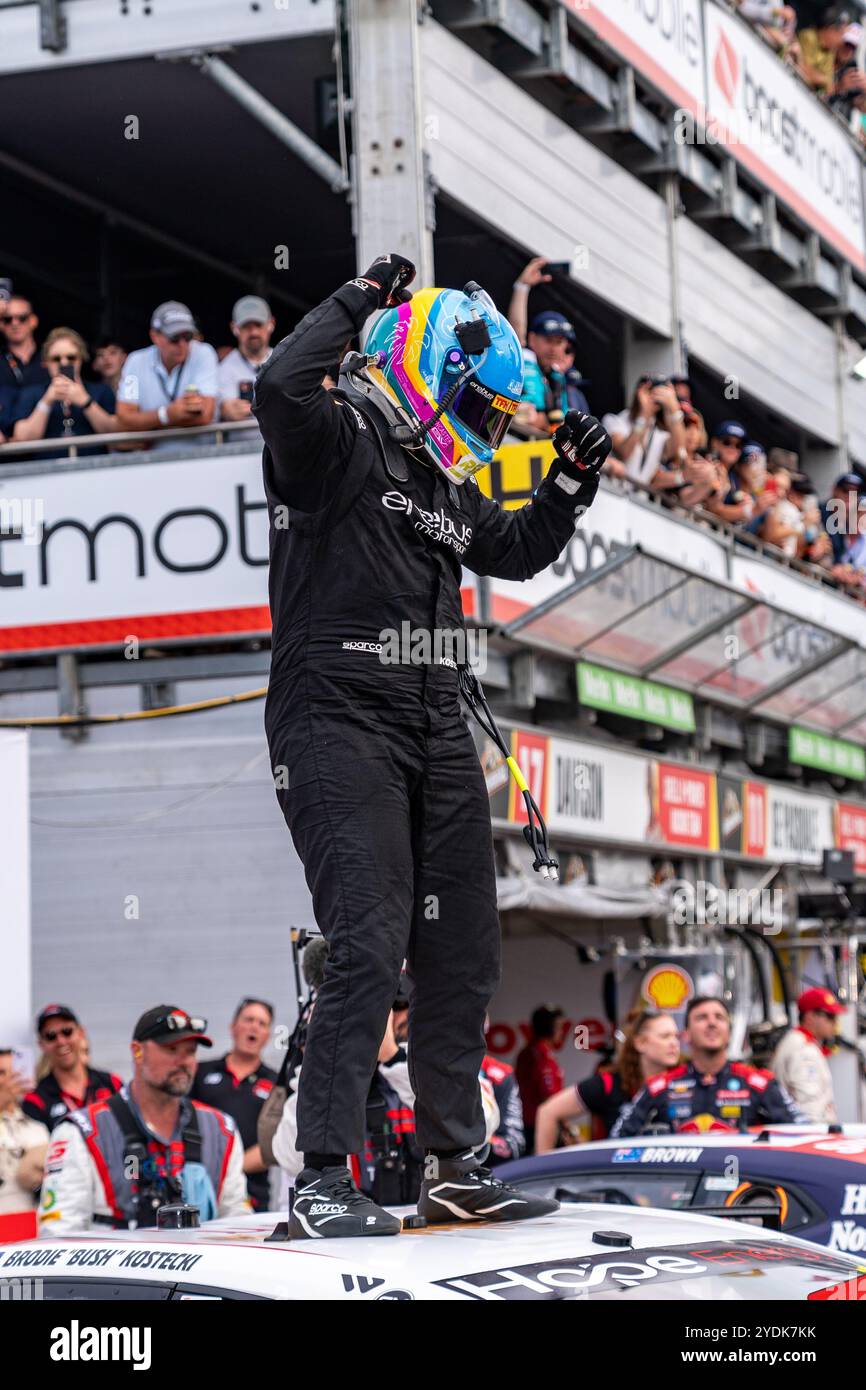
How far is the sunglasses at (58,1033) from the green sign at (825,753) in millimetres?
8949

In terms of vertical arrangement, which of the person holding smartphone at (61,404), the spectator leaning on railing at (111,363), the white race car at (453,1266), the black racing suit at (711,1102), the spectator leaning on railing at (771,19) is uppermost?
the spectator leaning on railing at (771,19)

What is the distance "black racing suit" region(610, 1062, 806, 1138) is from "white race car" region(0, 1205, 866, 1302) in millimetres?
5078

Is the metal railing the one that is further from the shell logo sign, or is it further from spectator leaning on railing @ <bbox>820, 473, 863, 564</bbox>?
spectator leaning on railing @ <bbox>820, 473, 863, 564</bbox>

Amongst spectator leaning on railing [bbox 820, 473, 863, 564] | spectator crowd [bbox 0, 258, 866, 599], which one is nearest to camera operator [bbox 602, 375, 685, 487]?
spectator crowd [bbox 0, 258, 866, 599]

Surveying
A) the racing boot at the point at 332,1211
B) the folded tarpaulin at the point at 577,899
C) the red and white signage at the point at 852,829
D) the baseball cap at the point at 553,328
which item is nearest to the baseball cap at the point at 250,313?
the baseball cap at the point at 553,328

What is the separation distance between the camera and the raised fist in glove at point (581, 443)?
13.1 ft

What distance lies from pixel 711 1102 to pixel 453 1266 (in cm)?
577

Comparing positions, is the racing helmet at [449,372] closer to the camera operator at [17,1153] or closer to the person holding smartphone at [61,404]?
the camera operator at [17,1153]

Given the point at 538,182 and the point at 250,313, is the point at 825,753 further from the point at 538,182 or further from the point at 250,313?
the point at 250,313

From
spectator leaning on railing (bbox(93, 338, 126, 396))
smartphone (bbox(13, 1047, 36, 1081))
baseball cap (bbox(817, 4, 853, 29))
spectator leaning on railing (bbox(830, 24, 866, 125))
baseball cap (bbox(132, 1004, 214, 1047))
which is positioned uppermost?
baseball cap (bbox(817, 4, 853, 29))

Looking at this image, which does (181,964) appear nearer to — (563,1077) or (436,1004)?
(563,1077)

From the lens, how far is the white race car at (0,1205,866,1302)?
293 centimetres
